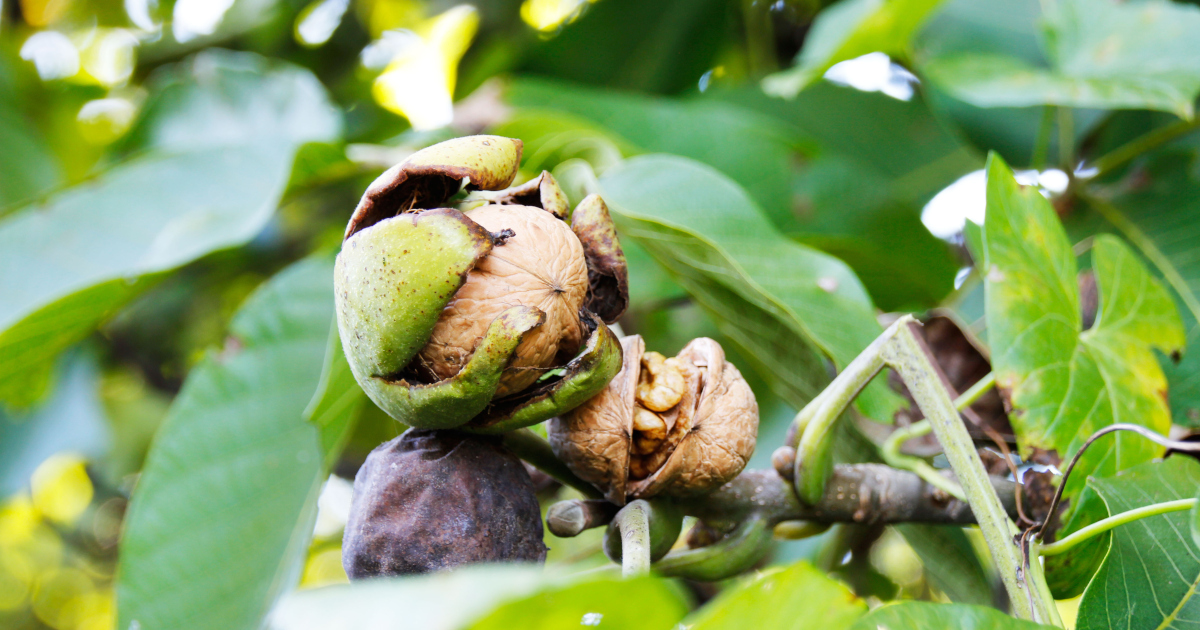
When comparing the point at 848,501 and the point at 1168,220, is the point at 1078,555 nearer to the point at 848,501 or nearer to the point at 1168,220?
the point at 848,501

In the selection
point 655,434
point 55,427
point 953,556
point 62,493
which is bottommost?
point 62,493

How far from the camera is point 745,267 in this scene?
33.3 inches

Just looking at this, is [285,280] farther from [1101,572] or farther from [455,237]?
[1101,572]

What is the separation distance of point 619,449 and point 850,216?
3.24ft

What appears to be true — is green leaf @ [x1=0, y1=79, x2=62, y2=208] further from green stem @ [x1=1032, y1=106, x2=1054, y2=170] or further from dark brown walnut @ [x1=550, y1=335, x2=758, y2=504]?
green stem @ [x1=1032, y1=106, x2=1054, y2=170]

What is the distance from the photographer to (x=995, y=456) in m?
0.86

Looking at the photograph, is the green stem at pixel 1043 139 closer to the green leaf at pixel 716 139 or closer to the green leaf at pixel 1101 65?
the green leaf at pixel 1101 65

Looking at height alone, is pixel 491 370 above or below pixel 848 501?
above

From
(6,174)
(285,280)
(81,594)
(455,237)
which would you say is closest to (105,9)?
(6,174)

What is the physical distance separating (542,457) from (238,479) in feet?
2.10

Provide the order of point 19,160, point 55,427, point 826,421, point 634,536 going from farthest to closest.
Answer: point 19,160 → point 55,427 → point 826,421 → point 634,536

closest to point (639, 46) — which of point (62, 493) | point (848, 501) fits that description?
point (848, 501)

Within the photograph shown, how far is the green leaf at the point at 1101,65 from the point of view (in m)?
1.03

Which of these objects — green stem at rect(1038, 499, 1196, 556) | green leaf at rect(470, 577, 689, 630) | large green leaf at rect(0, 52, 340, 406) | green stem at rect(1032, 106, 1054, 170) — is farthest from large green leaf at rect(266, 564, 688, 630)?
green stem at rect(1032, 106, 1054, 170)
